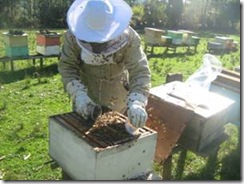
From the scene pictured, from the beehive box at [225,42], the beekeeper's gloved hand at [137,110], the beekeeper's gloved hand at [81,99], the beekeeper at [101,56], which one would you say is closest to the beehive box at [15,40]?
the beekeeper at [101,56]

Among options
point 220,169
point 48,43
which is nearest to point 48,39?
point 48,43

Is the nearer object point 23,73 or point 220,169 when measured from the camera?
point 220,169

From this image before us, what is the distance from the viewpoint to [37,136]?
384cm

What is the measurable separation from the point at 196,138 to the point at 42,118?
7.60 ft

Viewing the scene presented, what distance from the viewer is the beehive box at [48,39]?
6.64 m

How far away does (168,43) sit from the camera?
31.8 feet

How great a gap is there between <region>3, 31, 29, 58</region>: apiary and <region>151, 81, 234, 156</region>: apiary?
408cm

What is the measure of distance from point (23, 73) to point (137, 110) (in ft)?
16.0

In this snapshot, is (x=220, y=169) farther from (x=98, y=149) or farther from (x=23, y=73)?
(x=23, y=73)

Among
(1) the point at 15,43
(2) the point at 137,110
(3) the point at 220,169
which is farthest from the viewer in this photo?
(1) the point at 15,43

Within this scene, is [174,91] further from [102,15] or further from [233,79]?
[102,15]

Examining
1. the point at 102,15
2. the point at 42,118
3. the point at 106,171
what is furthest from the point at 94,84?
the point at 42,118

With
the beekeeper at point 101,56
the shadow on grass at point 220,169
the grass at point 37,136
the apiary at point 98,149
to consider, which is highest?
the beekeeper at point 101,56

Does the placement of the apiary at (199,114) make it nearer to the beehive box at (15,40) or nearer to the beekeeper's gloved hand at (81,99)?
the beekeeper's gloved hand at (81,99)
